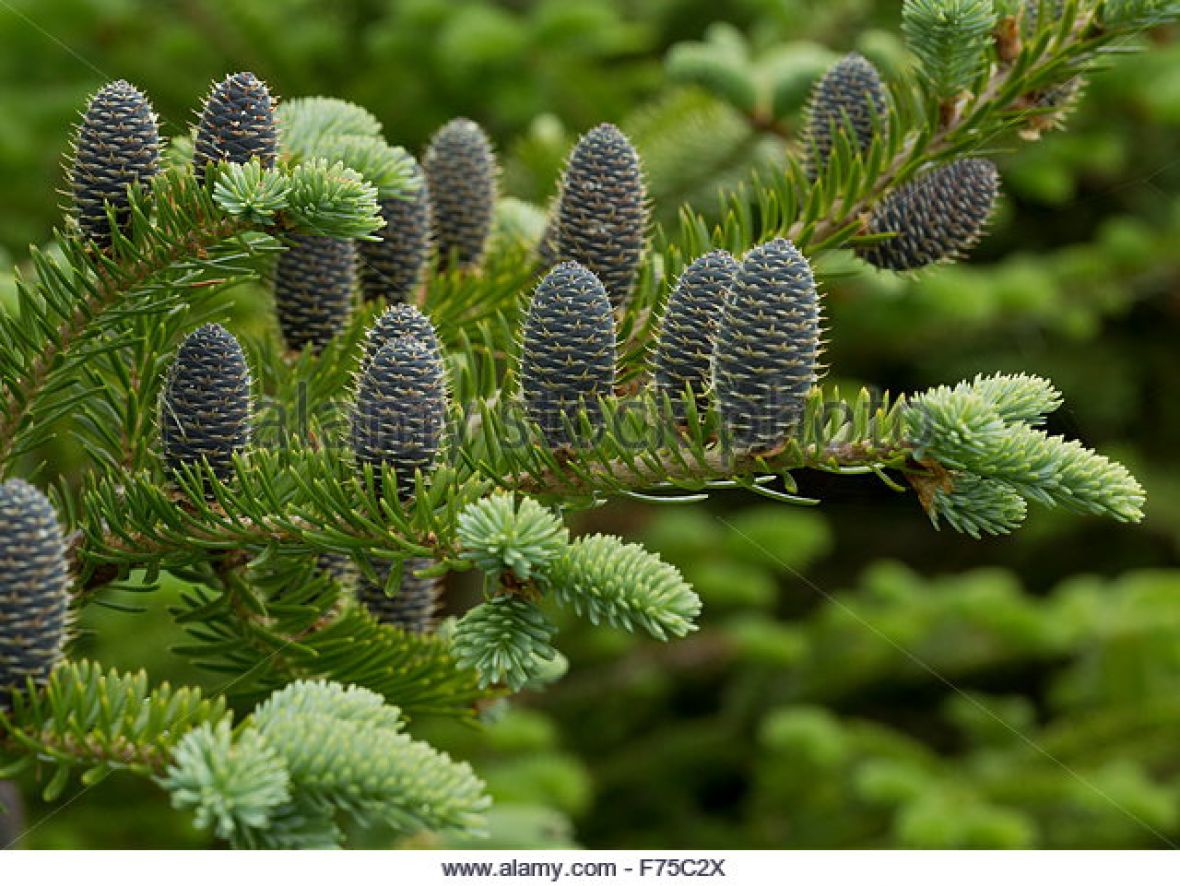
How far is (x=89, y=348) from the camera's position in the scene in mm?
934

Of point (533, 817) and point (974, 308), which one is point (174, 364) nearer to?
point (533, 817)

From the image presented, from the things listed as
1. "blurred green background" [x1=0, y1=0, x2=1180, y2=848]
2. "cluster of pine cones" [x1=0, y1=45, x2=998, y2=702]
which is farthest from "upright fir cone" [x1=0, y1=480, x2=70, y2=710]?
"blurred green background" [x1=0, y1=0, x2=1180, y2=848]

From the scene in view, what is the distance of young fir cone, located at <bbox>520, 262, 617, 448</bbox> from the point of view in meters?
0.83

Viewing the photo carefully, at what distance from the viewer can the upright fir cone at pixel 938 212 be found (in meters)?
1.06

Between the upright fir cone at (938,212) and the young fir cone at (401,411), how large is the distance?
45 centimetres

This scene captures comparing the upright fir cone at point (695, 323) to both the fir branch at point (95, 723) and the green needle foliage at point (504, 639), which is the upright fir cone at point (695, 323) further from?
the fir branch at point (95, 723)

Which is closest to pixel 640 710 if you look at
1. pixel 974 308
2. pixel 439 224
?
pixel 974 308

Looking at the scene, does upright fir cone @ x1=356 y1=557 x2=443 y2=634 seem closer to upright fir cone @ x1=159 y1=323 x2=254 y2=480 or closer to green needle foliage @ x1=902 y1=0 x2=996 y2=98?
upright fir cone @ x1=159 y1=323 x2=254 y2=480

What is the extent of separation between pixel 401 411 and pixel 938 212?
0.51 meters

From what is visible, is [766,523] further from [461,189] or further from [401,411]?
[401,411]

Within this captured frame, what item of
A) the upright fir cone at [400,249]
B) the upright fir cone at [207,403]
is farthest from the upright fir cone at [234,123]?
the upright fir cone at [400,249]

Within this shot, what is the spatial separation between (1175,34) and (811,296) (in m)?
2.76

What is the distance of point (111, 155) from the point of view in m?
0.86

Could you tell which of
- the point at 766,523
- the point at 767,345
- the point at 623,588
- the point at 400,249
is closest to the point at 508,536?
the point at 623,588
